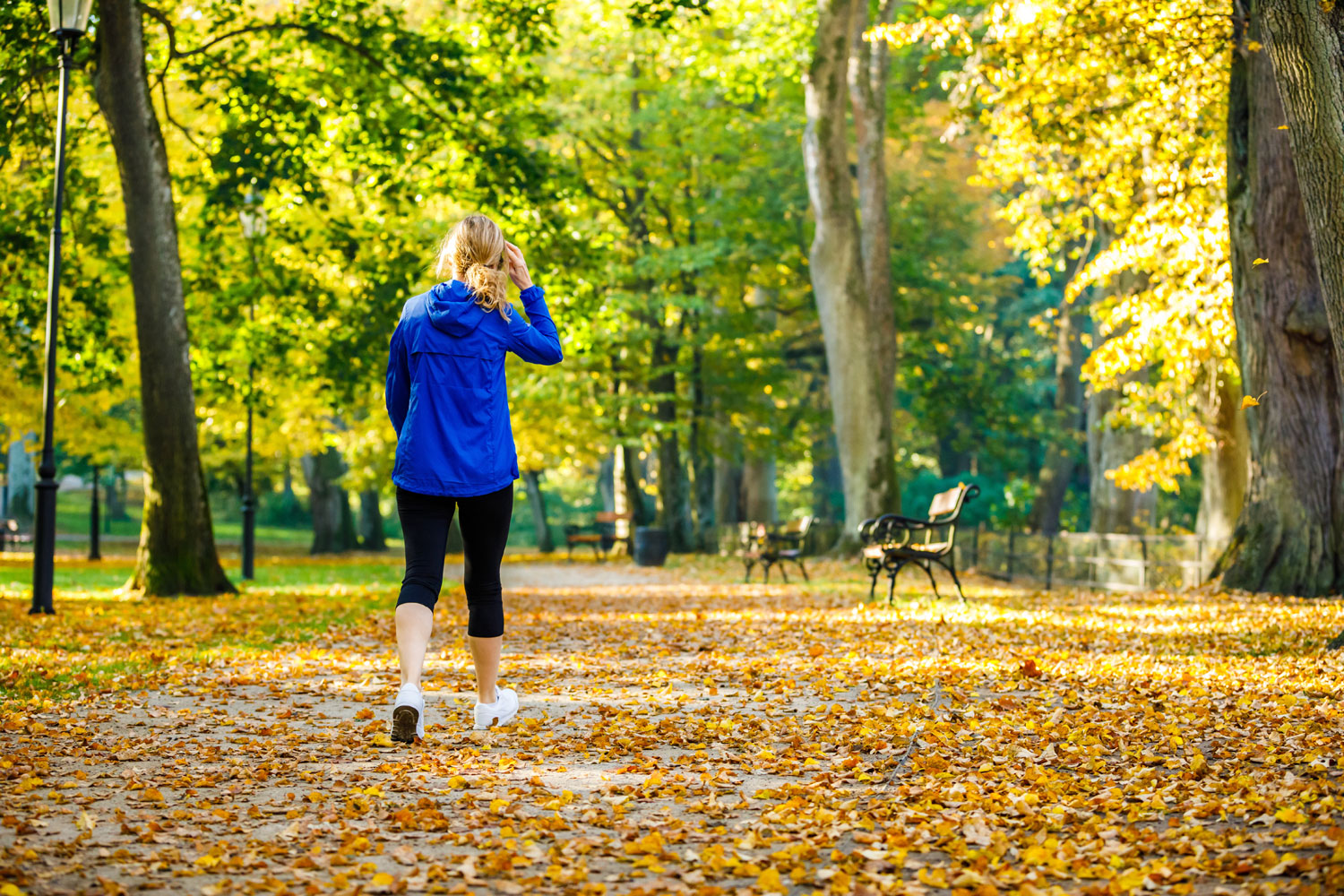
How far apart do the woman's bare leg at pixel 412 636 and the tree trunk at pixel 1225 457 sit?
1287 centimetres

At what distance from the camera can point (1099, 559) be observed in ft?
49.4

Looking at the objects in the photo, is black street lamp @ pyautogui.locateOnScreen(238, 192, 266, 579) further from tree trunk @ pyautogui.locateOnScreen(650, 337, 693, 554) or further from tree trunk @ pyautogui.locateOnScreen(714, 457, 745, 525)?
tree trunk @ pyautogui.locateOnScreen(714, 457, 745, 525)

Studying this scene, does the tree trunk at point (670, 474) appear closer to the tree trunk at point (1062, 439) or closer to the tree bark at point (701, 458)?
the tree bark at point (701, 458)

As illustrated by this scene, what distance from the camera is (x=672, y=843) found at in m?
3.62

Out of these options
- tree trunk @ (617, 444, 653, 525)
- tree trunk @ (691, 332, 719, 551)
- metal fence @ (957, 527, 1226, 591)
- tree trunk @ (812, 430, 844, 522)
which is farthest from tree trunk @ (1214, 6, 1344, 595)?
tree trunk @ (812, 430, 844, 522)

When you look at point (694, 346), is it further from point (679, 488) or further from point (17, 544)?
point (17, 544)

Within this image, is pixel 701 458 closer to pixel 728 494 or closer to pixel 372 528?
pixel 728 494

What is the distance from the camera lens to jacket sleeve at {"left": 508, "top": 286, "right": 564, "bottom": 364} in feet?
16.8

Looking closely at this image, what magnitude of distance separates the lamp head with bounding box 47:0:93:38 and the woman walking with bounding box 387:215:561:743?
7315 mm

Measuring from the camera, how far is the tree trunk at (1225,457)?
51.4 ft

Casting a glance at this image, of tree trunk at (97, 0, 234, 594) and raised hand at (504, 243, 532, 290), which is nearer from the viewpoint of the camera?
raised hand at (504, 243, 532, 290)

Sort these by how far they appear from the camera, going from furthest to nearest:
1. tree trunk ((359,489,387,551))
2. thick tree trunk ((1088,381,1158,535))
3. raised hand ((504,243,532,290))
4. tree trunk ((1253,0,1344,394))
A: tree trunk ((359,489,387,551)) < thick tree trunk ((1088,381,1158,535)) < tree trunk ((1253,0,1344,394)) < raised hand ((504,243,532,290))

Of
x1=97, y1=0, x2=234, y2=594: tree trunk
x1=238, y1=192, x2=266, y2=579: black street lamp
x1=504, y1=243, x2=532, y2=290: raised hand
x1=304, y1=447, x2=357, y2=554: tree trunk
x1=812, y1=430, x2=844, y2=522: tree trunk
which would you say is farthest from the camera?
x1=812, y1=430, x2=844, y2=522: tree trunk

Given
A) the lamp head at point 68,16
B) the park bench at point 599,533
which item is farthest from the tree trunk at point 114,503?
the lamp head at point 68,16
